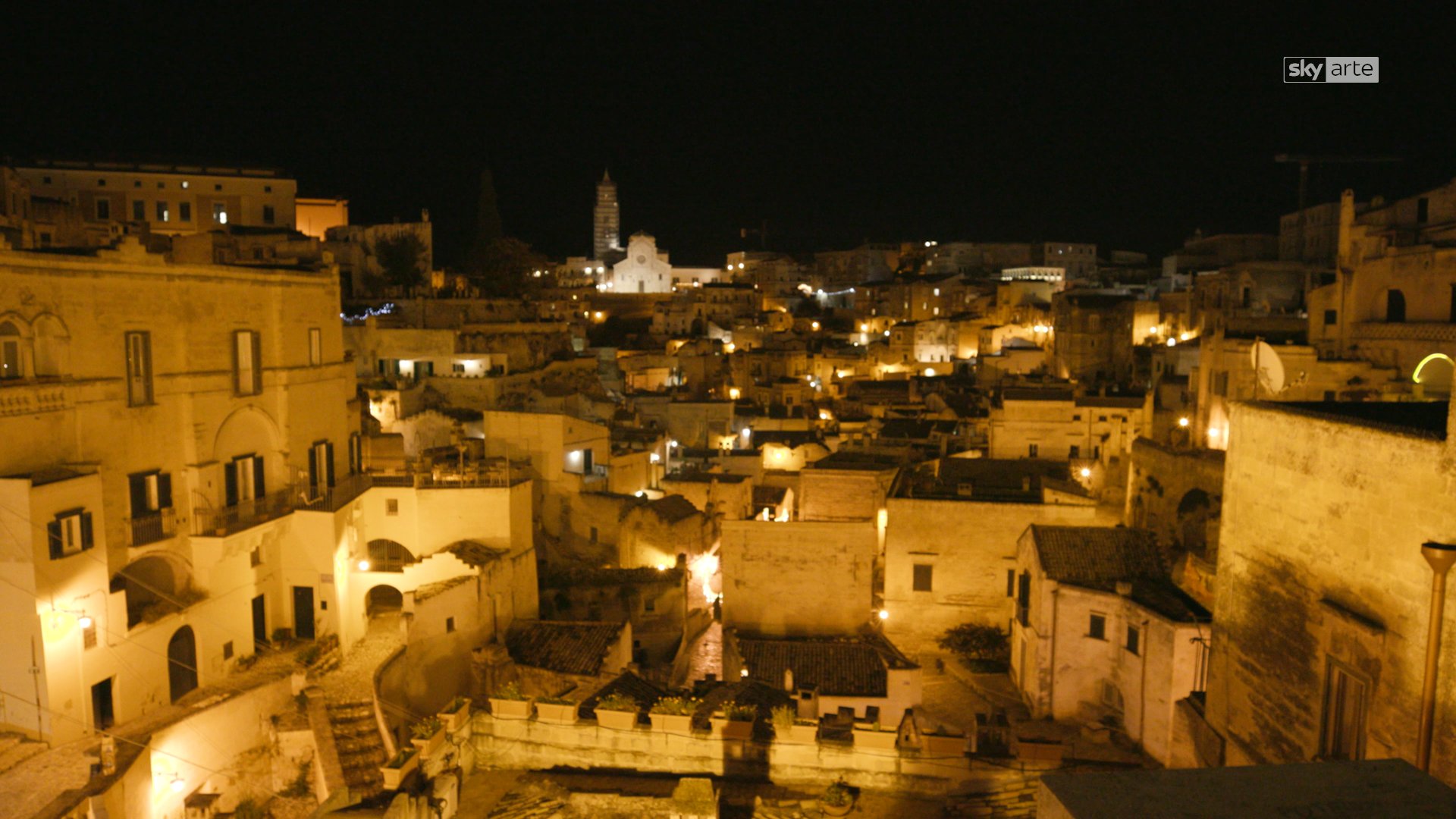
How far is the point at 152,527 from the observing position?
16.1 meters

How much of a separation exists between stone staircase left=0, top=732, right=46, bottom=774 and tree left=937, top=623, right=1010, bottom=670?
1746 cm

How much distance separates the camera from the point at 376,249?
46.2 metres

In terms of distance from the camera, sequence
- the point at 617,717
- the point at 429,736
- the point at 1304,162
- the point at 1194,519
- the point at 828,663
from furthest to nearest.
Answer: the point at 1304,162, the point at 1194,519, the point at 828,663, the point at 617,717, the point at 429,736

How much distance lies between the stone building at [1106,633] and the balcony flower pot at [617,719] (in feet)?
33.5

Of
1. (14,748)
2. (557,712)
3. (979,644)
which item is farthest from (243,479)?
(979,644)

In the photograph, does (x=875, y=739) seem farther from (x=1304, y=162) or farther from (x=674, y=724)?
(x=1304, y=162)

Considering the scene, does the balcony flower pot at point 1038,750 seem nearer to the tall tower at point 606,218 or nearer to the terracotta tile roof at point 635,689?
the terracotta tile roof at point 635,689

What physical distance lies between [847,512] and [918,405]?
13175mm

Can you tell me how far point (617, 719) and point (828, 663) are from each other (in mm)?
9785

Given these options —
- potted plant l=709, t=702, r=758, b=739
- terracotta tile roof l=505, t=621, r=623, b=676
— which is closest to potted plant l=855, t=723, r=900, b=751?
potted plant l=709, t=702, r=758, b=739

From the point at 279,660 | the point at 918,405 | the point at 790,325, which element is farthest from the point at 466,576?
the point at 790,325

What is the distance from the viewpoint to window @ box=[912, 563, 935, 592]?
21.5m

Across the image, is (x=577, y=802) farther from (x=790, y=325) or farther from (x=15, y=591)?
(x=790, y=325)

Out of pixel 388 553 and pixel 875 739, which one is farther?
pixel 388 553
